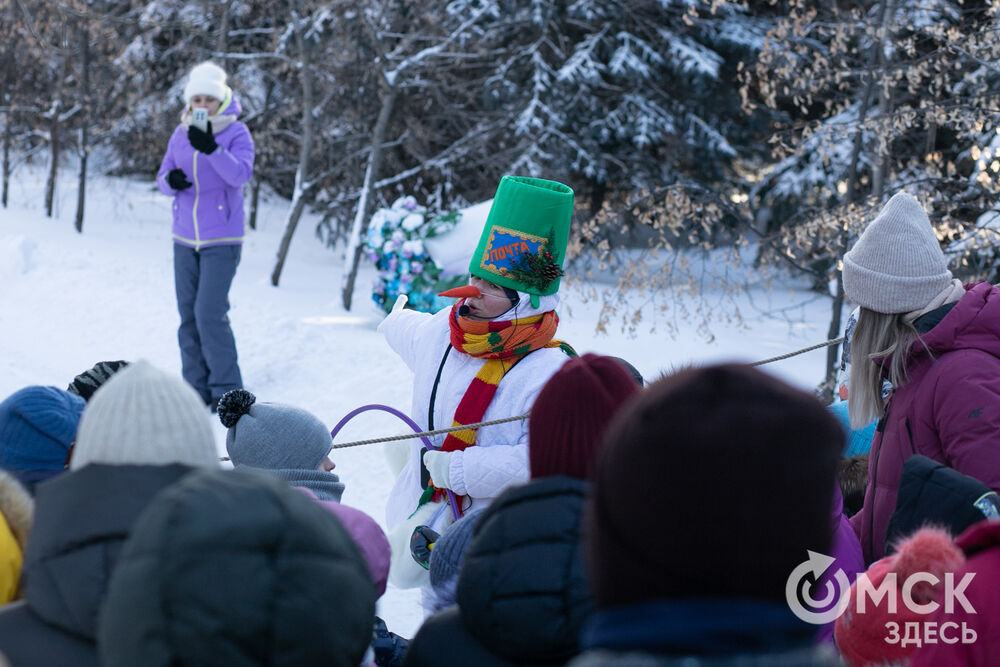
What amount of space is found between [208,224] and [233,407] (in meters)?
3.76

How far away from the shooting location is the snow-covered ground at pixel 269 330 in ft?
21.1

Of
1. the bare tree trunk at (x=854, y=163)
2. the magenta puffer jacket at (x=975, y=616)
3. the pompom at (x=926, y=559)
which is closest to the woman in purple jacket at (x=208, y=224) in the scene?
the bare tree trunk at (x=854, y=163)

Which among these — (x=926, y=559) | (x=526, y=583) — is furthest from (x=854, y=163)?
(x=526, y=583)

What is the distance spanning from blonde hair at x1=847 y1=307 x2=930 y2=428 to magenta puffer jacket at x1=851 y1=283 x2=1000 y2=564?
0.12ft

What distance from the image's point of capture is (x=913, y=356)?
96.0 inches

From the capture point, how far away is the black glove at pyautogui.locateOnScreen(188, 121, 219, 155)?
5832 millimetres

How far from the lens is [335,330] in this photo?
811cm

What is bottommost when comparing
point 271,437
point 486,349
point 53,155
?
point 53,155

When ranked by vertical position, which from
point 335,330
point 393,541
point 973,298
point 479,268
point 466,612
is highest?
point 973,298

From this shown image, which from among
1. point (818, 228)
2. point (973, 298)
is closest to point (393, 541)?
point (973, 298)

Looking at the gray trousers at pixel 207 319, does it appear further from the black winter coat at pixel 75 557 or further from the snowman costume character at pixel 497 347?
the black winter coat at pixel 75 557

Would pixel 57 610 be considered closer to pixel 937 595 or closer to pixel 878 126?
pixel 937 595

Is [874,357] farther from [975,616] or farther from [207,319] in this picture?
[207,319]

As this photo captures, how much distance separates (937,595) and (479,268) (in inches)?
64.4
